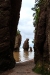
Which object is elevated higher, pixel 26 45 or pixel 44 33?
pixel 44 33

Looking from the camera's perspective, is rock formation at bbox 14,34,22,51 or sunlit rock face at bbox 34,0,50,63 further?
rock formation at bbox 14,34,22,51

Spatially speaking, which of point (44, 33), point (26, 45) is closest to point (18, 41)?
point (26, 45)

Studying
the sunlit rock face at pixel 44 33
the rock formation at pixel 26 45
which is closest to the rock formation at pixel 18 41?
the rock formation at pixel 26 45

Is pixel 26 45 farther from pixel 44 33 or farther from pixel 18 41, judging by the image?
pixel 44 33

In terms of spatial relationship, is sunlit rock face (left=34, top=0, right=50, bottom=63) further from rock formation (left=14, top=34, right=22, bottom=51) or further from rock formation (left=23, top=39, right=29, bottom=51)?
rock formation (left=23, top=39, right=29, bottom=51)

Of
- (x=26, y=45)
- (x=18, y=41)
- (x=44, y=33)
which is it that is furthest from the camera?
(x=26, y=45)

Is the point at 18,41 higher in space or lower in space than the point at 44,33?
lower

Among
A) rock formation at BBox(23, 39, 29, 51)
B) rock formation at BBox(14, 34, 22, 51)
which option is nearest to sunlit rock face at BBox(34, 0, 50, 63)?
rock formation at BBox(14, 34, 22, 51)

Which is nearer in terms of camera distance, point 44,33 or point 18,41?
point 44,33

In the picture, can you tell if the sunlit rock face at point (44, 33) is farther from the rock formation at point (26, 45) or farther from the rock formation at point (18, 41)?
the rock formation at point (26, 45)

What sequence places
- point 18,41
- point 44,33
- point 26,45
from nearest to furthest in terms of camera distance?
point 44,33, point 18,41, point 26,45

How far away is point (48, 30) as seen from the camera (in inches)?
1000

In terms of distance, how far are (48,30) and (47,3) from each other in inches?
123

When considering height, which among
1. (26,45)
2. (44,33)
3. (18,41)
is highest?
(44,33)
